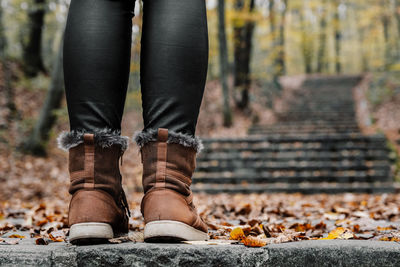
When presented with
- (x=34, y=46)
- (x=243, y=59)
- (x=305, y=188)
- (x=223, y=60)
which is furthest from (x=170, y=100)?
(x=34, y=46)

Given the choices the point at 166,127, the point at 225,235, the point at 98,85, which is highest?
the point at 98,85

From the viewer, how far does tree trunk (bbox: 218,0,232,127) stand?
9.49 m

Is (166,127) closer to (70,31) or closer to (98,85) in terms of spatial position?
(98,85)

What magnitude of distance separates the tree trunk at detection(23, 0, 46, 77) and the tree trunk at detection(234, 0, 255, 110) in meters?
5.93

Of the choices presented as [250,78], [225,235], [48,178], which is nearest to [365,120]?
[250,78]

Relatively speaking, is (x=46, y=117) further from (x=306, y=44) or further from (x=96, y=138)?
(x=306, y=44)

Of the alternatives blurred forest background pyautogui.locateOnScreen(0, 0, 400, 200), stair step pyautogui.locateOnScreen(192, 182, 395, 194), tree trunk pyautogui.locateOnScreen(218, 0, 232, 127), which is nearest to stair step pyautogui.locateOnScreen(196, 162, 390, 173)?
stair step pyautogui.locateOnScreen(192, 182, 395, 194)

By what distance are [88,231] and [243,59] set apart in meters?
11.5

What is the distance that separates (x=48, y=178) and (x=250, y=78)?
733 centimetres

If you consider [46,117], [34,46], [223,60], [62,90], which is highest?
[34,46]

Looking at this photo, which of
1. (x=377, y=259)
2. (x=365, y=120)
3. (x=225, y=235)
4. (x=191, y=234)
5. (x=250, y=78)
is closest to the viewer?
(x=377, y=259)

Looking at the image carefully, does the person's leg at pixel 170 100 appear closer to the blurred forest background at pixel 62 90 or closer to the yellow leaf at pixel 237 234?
the yellow leaf at pixel 237 234

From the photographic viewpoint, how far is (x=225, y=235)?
4.00 ft

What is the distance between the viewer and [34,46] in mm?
11742
